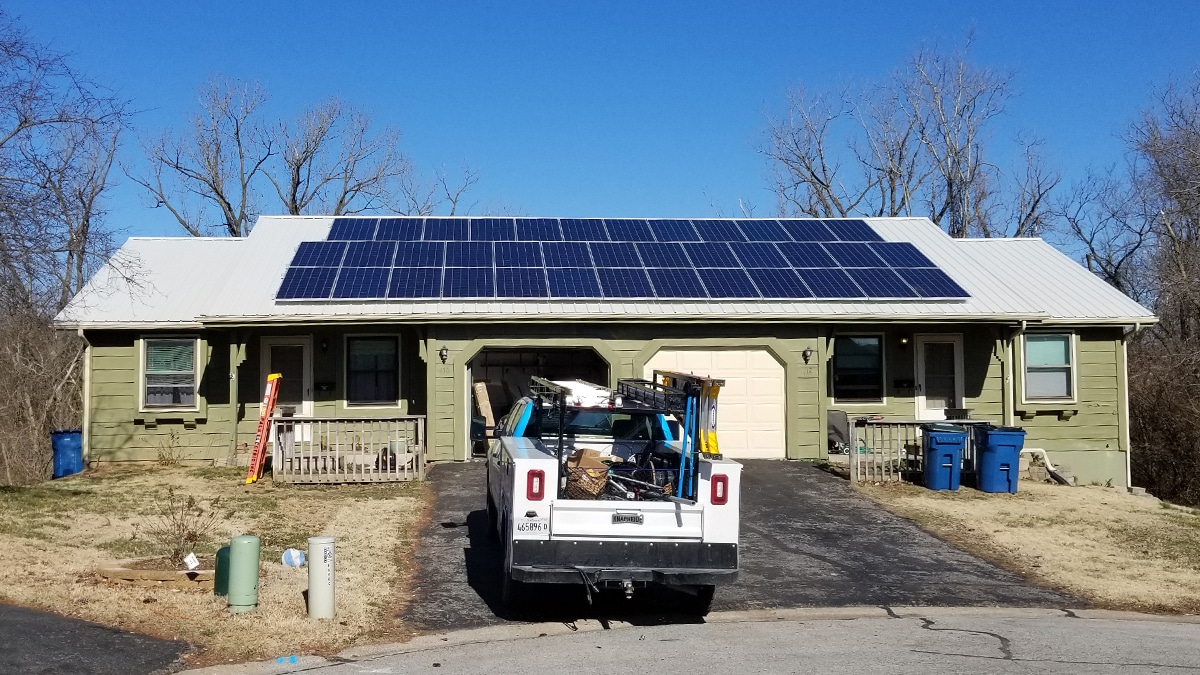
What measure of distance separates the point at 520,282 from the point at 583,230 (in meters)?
3.82

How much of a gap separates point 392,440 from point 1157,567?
1183 cm

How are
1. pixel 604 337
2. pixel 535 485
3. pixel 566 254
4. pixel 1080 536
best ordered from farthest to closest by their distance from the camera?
1. pixel 566 254
2. pixel 604 337
3. pixel 1080 536
4. pixel 535 485

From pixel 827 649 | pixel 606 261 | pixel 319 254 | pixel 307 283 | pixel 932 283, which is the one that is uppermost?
pixel 319 254

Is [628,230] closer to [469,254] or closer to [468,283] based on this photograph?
[469,254]

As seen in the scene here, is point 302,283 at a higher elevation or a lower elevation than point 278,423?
higher

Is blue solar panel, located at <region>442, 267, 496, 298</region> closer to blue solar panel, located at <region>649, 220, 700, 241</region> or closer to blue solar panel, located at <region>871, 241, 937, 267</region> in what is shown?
blue solar panel, located at <region>649, 220, 700, 241</region>

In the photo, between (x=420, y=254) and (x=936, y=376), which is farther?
(x=420, y=254)

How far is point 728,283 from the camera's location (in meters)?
18.9

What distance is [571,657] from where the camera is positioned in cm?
736

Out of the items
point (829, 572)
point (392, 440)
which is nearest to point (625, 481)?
point (829, 572)

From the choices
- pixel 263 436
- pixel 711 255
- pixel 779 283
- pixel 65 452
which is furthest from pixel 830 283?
pixel 65 452

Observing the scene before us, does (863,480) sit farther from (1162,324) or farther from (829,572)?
(1162,324)

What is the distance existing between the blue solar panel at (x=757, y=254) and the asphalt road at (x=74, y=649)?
A: 14099mm

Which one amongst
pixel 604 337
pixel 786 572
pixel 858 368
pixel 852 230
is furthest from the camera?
pixel 852 230
